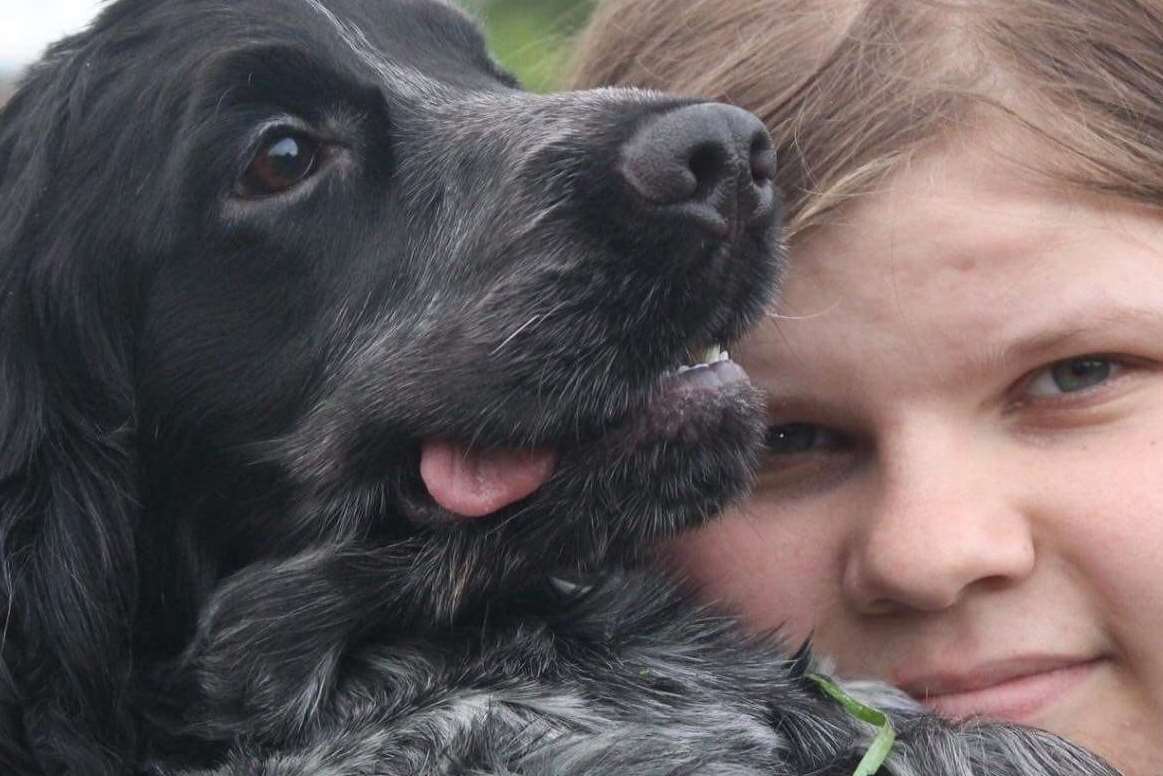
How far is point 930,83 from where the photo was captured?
3111mm

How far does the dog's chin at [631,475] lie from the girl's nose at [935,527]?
0.34 metres

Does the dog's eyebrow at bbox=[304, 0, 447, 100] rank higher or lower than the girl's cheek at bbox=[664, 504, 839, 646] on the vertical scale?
higher

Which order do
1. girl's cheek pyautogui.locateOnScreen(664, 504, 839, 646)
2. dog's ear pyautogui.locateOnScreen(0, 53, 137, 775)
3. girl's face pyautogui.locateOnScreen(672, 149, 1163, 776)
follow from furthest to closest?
girl's cheek pyautogui.locateOnScreen(664, 504, 839, 646) → girl's face pyautogui.locateOnScreen(672, 149, 1163, 776) → dog's ear pyautogui.locateOnScreen(0, 53, 137, 775)

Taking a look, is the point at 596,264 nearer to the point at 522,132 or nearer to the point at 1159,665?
the point at 522,132

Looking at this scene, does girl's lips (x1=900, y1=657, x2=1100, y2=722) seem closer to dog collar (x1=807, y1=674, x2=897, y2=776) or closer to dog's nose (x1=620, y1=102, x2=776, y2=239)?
dog collar (x1=807, y1=674, x2=897, y2=776)

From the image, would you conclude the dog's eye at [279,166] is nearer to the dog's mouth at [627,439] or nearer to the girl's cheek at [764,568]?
the dog's mouth at [627,439]

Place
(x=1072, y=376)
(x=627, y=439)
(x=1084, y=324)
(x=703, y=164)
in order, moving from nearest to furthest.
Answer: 1. (x=703, y=164)
2. (x=627, y=439)
3. (x=1084, y=324)
4. (x=1072, y=376)

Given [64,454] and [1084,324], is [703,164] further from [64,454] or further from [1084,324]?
[64,454]

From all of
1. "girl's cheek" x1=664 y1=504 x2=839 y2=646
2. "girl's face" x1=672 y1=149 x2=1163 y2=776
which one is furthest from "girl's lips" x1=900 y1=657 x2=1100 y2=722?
"girl's cheek" x1=664 y1=504 x2=839 y2=646

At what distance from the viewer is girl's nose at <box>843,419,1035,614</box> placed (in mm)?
2820

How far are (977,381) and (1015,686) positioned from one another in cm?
53

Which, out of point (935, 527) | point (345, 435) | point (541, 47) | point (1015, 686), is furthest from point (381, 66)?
point (541, 47)

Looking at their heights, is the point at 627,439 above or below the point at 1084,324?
above

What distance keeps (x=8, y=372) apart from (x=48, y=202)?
0.95 feet
